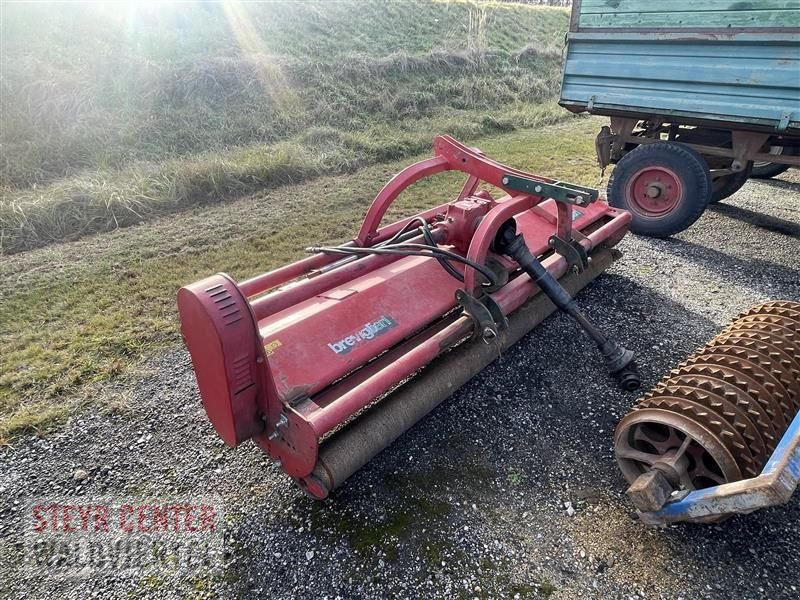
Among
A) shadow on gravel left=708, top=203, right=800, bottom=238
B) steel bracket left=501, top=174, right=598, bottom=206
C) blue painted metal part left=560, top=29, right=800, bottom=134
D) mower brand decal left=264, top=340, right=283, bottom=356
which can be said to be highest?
blue painted metal part left=560, top=29, right=800, bottom=134

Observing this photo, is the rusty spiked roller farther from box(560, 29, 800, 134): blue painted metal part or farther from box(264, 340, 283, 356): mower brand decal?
box(560, 29, 800, 134): blue painted metal part

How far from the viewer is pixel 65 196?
634cm

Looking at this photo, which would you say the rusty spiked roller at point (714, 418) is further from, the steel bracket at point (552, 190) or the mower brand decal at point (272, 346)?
the mower brand decal at point (272, 346)

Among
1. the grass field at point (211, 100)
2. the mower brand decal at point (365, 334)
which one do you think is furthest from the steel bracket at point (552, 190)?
the grass field at point (211, 100)

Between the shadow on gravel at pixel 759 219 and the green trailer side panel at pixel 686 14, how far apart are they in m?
2.39

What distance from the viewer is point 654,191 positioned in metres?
5.39

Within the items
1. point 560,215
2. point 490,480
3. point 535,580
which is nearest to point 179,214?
point 560,215

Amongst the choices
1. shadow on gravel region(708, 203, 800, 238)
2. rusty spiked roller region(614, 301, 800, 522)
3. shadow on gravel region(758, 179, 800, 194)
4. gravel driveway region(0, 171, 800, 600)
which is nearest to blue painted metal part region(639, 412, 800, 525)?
rusty spiked roller region(614, 301, 800, 522)

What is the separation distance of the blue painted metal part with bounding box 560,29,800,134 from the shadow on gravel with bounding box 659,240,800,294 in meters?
1.24

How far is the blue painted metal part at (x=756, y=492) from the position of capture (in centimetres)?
178

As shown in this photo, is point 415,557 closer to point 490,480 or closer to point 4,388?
point 490,480

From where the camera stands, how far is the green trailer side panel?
4.26m

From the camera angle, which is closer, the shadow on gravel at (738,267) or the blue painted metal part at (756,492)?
the blue painted metal part at (756,492)

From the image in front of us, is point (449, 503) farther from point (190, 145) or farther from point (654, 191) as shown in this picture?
point (190, 145)
